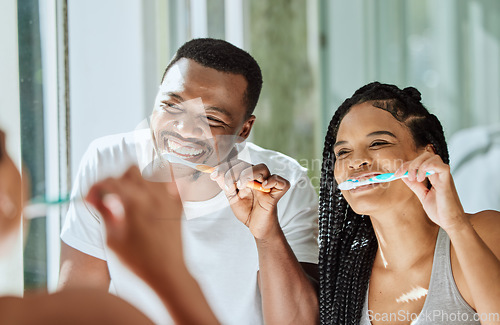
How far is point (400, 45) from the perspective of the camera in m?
1.47

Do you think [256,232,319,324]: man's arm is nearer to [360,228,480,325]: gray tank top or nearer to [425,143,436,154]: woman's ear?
[360,228,480,325]: gray tank top

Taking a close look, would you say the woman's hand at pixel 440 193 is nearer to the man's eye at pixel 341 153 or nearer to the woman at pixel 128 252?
the man's eye at pixel 341 153

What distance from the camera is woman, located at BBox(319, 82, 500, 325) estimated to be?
616 millimetres

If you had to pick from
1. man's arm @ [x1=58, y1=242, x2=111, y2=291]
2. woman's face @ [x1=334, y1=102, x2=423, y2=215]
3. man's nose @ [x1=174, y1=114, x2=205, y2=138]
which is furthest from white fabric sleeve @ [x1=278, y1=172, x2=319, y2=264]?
man's arm @ [x1=58, y1=242, x2=111, y2=291]

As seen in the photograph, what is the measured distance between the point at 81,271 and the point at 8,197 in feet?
0.48

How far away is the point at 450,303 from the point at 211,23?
516 millimetres

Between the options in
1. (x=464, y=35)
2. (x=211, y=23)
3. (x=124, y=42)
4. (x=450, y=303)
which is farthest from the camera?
(x=464, y=35)

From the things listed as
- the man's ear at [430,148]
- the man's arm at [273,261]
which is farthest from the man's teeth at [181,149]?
the man's ear at [430,148]

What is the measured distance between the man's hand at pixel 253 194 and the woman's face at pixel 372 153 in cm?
9

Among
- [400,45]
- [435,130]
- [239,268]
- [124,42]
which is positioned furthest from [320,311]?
[400,45]

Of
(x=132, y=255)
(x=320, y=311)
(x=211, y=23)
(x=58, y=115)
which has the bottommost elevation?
(x=320, y=311)

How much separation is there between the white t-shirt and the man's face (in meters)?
0.03

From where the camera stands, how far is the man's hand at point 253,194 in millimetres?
635

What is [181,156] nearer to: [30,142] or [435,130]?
[30,142]
